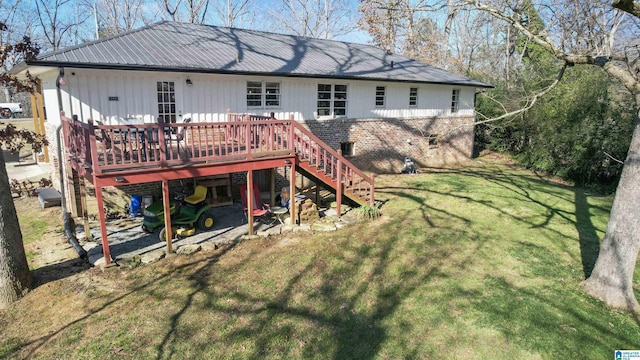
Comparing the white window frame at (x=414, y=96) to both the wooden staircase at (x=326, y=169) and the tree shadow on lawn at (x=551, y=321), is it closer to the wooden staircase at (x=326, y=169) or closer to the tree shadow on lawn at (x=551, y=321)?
the wooden staircase at (x=326, y=169)

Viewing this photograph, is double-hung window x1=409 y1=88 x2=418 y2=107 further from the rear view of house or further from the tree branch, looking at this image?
Answer: the tree branch

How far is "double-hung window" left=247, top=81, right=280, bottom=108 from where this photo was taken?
12898 mm

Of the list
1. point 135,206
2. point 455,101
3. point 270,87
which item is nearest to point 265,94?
point 270,87

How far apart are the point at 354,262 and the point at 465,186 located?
868cm

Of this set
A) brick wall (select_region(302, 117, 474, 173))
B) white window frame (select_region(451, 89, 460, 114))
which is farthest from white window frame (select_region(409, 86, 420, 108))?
white window frame (select_region(451, 89, 460, 114))

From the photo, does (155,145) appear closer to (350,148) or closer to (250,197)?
(250,197)

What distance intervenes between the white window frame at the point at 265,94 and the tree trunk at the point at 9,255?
732cm

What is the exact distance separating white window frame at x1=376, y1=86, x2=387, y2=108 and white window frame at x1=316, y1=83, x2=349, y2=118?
1.84 metres

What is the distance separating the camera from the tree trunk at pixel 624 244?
650 cm

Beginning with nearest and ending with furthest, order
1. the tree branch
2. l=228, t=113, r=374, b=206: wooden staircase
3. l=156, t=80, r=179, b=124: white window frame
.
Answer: the tree branch → l=228, t=113, r=374, b=206: wooden staircase → l=156, t=80, r=179, b=124: white window frame

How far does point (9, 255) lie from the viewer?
6.72 metres

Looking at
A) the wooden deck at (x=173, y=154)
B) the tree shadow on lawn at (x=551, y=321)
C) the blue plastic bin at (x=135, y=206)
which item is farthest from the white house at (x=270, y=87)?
the tree shadow on lawn at (x=551, y=321)

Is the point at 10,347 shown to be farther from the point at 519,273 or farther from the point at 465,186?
the point at 465,186

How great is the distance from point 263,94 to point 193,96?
2.47 m
